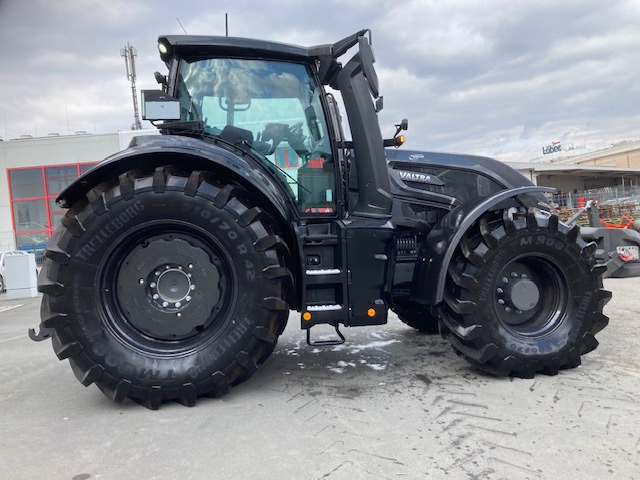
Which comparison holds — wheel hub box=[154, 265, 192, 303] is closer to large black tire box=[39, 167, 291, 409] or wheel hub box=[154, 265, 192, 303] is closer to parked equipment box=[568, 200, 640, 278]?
large black tire box=[39, 167, 291, 409]

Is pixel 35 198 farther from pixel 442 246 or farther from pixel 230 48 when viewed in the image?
pixel 442 246

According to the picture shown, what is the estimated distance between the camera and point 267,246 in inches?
125

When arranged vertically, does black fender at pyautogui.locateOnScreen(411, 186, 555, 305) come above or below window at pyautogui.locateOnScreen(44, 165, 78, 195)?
below

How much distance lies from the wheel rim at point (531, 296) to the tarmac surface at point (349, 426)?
16.3 inches

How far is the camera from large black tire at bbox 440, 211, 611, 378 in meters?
3.51

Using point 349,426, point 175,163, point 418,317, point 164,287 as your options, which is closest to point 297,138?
point 175,163

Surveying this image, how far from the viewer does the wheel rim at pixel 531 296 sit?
371 centimetres

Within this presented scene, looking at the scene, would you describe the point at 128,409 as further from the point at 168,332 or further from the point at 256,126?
the point at 256,126

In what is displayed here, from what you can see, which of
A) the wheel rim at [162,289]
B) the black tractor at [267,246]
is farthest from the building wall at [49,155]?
the wheel rim at [162,289]

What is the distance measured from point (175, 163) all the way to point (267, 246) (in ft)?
2.98

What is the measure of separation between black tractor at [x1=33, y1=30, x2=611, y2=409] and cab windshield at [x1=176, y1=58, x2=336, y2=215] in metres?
0.01

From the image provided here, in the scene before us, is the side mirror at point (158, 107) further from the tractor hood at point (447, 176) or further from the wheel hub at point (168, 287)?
the tractor hood at point (447, 176)

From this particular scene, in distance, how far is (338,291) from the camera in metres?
3.47

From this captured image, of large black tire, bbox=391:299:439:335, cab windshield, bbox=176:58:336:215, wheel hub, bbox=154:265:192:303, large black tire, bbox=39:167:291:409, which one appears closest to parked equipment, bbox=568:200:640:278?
large black tire, bbox=391:299:439:335
